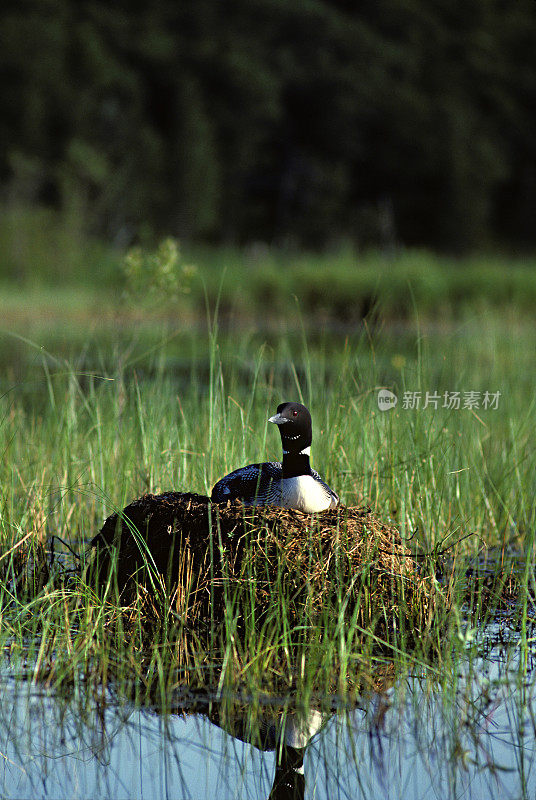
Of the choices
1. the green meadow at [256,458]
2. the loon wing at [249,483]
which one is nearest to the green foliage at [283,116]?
the green meadow at [256,458]

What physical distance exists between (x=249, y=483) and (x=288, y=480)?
7.4 inches

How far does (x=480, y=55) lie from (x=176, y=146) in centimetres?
1444

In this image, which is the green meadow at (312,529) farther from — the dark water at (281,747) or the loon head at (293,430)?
the loon head at (293,430)

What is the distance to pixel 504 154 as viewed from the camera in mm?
39375

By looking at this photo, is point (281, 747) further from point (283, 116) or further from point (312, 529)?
point (283, 116)

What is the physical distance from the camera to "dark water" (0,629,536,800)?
2.55 m

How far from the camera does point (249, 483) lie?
3674mm

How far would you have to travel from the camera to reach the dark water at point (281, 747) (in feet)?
8.37

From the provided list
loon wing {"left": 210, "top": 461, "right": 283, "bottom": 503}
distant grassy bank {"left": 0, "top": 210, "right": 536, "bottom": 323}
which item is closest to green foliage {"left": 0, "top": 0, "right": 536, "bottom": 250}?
distant grassy bank {"left": 0, "top": 210, "right": 536, "bottom": 323}

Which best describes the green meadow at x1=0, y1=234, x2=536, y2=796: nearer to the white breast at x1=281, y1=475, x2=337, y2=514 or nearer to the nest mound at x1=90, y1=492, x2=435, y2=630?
the nest mound at x1=90, y1=492, x2=435, y2=630

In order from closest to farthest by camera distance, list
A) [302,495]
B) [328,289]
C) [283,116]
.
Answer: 1. [302,495]
2. [328,289]
3. [283,116]

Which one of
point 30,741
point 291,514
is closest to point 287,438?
point 291,514

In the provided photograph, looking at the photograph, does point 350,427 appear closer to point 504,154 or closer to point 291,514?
point 291,514

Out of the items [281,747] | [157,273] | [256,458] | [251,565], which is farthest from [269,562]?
[157,273]
